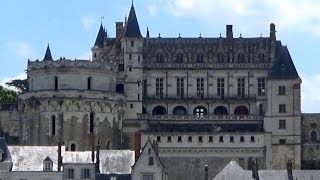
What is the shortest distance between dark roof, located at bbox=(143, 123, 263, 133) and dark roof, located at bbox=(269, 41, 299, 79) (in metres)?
5.08

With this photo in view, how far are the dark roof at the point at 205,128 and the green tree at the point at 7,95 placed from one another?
19.2m

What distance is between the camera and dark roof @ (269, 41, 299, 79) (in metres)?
117

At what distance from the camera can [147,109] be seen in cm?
12169

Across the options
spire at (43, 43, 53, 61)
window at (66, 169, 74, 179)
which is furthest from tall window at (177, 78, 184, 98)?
window at (66, 169, 74, 179)

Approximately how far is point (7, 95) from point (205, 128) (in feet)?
84.9

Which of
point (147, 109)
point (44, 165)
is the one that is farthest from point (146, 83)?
point (44, 165)

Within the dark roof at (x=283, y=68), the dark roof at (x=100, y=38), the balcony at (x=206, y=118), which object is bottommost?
the balcony at (x=206, y=118)

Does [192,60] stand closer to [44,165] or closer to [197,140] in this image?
[197,140]

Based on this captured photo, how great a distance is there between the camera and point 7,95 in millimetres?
132125

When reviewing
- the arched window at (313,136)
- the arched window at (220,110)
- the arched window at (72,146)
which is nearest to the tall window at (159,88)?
the arched window at (220,110)

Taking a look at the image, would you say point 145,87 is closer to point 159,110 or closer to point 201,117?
point 159,110

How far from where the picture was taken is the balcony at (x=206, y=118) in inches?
4656

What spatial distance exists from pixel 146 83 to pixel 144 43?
412 centimetres

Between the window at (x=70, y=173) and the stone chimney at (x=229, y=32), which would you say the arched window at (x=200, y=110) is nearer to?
the stone chimney at (x=229, y=32)
